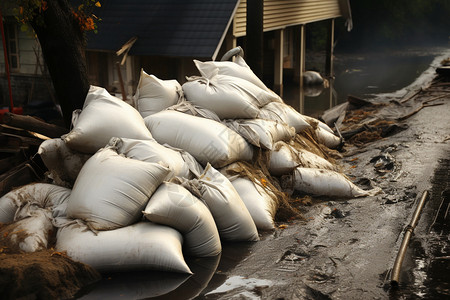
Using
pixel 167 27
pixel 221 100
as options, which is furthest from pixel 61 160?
pixel 167 27

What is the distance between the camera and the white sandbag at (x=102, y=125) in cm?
443

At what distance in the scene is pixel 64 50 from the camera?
5.74 m

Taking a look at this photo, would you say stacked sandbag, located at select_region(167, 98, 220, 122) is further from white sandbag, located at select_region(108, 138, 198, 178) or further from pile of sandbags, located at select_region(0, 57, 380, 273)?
white sandbag, located at select_region(108, 138, 198, 178)

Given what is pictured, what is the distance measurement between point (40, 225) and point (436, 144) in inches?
224

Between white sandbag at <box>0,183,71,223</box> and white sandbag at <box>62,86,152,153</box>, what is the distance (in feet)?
1.25

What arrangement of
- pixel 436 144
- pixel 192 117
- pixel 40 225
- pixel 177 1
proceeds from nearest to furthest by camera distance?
1. pixel 40 225
2. pixel 192 117
3. pixel 436 144
4. pixel 177 1

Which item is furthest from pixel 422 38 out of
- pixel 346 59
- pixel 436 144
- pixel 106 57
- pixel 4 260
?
pixel 4 260

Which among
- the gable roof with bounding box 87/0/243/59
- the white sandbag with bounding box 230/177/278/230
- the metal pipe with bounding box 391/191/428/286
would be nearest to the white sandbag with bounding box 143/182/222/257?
the white sandbag with bounding box 230/177/278/230

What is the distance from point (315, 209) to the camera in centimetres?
527

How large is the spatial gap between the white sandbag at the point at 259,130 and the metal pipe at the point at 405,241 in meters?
1.46

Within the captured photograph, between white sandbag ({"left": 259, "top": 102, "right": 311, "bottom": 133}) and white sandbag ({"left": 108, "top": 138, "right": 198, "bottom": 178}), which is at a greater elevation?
white sandbag ({"left": 108, "top": 138, "right": 198, "bottom": 178})

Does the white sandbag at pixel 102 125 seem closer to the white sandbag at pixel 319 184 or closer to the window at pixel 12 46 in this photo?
the white sandbag at pixel 319 184

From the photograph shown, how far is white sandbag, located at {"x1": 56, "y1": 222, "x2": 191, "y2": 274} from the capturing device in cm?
369

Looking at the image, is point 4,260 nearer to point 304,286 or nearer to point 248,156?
point 304,286
